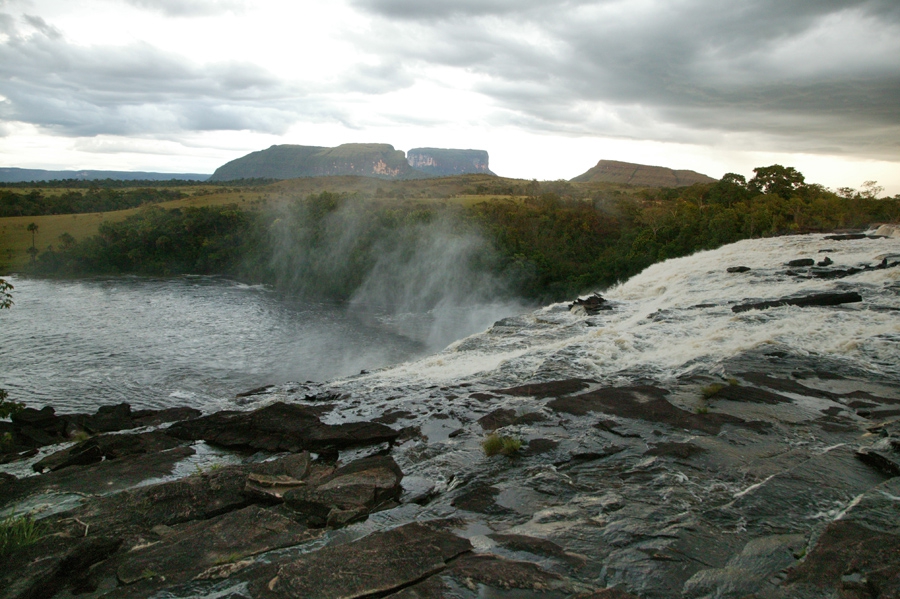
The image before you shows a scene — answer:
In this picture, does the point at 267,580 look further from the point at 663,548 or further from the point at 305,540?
the point at 663,548

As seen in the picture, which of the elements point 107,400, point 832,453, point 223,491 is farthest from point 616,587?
point 107,400

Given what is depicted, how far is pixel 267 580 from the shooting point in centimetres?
668

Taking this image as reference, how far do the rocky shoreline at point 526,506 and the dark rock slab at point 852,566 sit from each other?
3 centimetres

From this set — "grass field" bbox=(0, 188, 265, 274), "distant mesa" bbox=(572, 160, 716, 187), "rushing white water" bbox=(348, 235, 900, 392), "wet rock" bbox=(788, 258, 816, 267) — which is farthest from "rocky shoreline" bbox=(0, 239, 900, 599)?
"distant mesa" bbox=(572, 160, 716, 187)

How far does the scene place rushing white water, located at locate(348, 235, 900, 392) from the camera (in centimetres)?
1652

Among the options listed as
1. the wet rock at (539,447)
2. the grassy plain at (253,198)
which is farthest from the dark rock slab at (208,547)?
the grassy plain at (253,198)

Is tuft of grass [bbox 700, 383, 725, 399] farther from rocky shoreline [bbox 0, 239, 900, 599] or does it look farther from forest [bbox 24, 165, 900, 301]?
forest [bbox 24, 165, 900, 301]

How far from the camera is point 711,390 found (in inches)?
531

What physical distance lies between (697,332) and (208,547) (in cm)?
1701

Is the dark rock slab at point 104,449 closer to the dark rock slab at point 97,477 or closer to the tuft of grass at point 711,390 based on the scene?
the dark rock slab at point 97,477

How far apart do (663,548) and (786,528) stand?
1.86 metres

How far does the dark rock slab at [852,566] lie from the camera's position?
18.7 ft

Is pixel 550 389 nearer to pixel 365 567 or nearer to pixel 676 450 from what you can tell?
pixel 676 450

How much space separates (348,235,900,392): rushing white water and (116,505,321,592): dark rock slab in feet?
34.0
